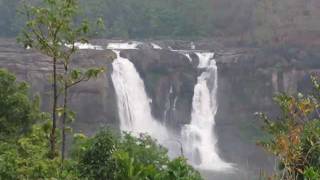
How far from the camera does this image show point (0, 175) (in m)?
12.4

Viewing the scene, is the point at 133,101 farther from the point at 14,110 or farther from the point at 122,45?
the point at 14,110

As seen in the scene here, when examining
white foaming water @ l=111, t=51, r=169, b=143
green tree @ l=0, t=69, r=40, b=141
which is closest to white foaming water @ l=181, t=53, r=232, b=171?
white foaming water @ l=111, t=51, r=169, b=143

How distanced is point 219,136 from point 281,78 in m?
5.96

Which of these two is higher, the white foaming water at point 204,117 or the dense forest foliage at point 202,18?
the dense forest foliage at point 202,18

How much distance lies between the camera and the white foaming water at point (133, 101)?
4112 cm

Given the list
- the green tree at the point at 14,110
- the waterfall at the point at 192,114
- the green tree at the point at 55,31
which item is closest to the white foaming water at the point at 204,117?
the waterfall at the point at 192,114

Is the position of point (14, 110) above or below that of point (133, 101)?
below

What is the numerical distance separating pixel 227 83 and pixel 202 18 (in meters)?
11.9

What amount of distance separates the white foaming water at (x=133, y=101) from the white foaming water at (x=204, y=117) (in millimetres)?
1854

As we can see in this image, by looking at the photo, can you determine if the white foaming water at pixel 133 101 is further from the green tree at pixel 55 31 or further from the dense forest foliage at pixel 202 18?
the green tree at pixel 55 31

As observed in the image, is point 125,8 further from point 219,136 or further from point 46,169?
point 46,169

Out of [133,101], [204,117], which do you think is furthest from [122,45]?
[204,117]

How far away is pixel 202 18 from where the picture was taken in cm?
5391

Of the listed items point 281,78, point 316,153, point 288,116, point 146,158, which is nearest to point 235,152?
point 281,78
